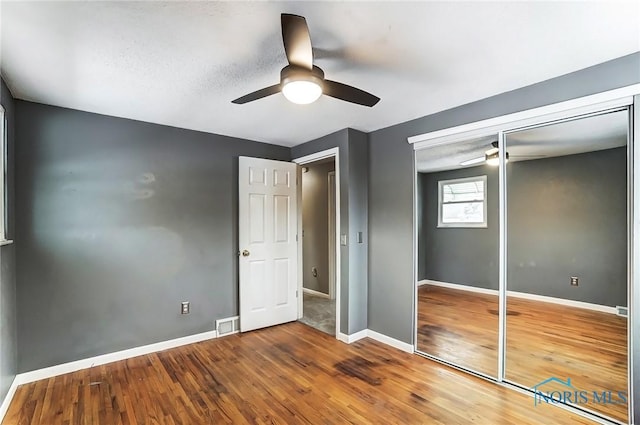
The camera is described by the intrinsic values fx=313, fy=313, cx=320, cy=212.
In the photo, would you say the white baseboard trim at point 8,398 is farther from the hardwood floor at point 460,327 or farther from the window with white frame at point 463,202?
the window with white frame at point 463,202

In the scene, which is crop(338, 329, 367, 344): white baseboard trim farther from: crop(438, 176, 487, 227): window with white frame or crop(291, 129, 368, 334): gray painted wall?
crop(438, 176, 487, 227): window with white frame

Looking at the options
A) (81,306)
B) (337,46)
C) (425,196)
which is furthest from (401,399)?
(81,306)

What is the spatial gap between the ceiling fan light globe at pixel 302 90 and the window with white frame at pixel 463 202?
1836mm

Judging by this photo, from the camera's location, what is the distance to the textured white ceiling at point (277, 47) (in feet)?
4.99

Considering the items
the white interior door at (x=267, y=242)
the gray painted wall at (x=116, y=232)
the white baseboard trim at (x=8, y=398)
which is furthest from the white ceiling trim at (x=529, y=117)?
the white baseboard trim at (x=8, y=398)

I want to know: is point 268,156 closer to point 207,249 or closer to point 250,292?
point 207,249

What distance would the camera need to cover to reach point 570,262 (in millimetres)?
2498

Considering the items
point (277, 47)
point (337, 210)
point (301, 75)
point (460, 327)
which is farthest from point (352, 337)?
point (277, 47)

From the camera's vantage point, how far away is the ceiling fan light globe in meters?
1.69

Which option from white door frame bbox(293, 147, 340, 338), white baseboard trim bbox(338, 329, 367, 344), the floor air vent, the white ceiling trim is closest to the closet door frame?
the white ceiling trim

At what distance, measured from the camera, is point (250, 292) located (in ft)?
12.5

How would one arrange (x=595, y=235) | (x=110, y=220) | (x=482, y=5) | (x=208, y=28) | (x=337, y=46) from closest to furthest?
(x=482, y=5), (x=208, y=28), (x=337, y=46), (x=595, y=235), (x=110, y=220)

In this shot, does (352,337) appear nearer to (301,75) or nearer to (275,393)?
(275,393)

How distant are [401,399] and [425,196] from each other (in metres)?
1.83
